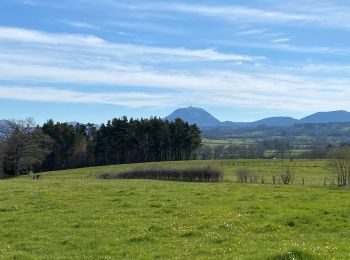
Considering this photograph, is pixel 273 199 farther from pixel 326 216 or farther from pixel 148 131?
pixel 148 131

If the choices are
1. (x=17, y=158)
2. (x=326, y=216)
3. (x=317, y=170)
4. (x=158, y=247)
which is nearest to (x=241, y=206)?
(x=326, y=216)

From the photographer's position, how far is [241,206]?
2673 cm

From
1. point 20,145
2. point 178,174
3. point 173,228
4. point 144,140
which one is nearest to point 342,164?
point 178,174

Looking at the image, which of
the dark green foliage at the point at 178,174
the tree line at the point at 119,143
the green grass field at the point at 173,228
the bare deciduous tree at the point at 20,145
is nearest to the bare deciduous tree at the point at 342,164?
the dark green foliage at the point at 178,174

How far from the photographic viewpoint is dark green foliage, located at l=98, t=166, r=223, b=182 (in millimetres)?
66875

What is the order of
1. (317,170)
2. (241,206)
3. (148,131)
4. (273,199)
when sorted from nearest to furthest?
(241,206)
(273,199)
(317,170)
(148,131)

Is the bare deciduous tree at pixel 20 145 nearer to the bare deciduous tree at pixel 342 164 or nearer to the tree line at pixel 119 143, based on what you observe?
the tree line at pixel 119 143

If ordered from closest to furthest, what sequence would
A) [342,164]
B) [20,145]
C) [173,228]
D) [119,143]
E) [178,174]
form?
[173,228] → [342,164] → [178,174] → [20,145] → [119,143]

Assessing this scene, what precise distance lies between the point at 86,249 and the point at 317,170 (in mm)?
→ 77652

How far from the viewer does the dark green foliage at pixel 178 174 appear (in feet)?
219

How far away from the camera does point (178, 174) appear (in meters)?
71.6

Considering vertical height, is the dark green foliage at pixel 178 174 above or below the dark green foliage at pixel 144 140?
below

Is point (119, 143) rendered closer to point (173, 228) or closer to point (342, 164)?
point (342, 164)

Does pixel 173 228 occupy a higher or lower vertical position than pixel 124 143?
lower
